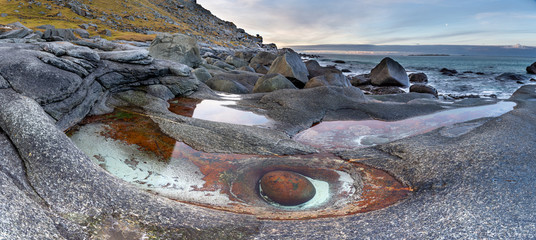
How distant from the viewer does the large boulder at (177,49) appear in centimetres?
2186

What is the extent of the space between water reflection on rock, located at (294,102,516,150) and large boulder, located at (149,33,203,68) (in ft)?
45.4

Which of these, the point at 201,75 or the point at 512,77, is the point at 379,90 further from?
the point at 512,77

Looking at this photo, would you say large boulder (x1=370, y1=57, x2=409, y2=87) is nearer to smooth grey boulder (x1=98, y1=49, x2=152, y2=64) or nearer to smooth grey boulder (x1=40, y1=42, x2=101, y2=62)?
smooth grey boulder (x1=98, y1=49, x2=152, y2=64)

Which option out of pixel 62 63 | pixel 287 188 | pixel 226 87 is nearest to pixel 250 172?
pixel 287 188

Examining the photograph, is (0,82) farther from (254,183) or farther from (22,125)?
(254,183)

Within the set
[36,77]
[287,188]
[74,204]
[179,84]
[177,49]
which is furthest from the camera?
[177,49]

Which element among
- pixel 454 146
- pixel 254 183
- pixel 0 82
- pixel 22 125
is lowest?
pixel 254 183

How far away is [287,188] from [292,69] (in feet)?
48.8

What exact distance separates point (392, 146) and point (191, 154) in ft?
20.0

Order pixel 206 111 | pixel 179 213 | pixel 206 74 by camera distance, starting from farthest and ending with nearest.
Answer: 1. pixel 206 74
2. pixel 206 111
3. pixel 179 213

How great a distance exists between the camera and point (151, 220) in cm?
457

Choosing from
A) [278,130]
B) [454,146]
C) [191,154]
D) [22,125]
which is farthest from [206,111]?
[454,146]

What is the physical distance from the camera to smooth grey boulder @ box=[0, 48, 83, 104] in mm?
7883

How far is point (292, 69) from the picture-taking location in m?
20.3
